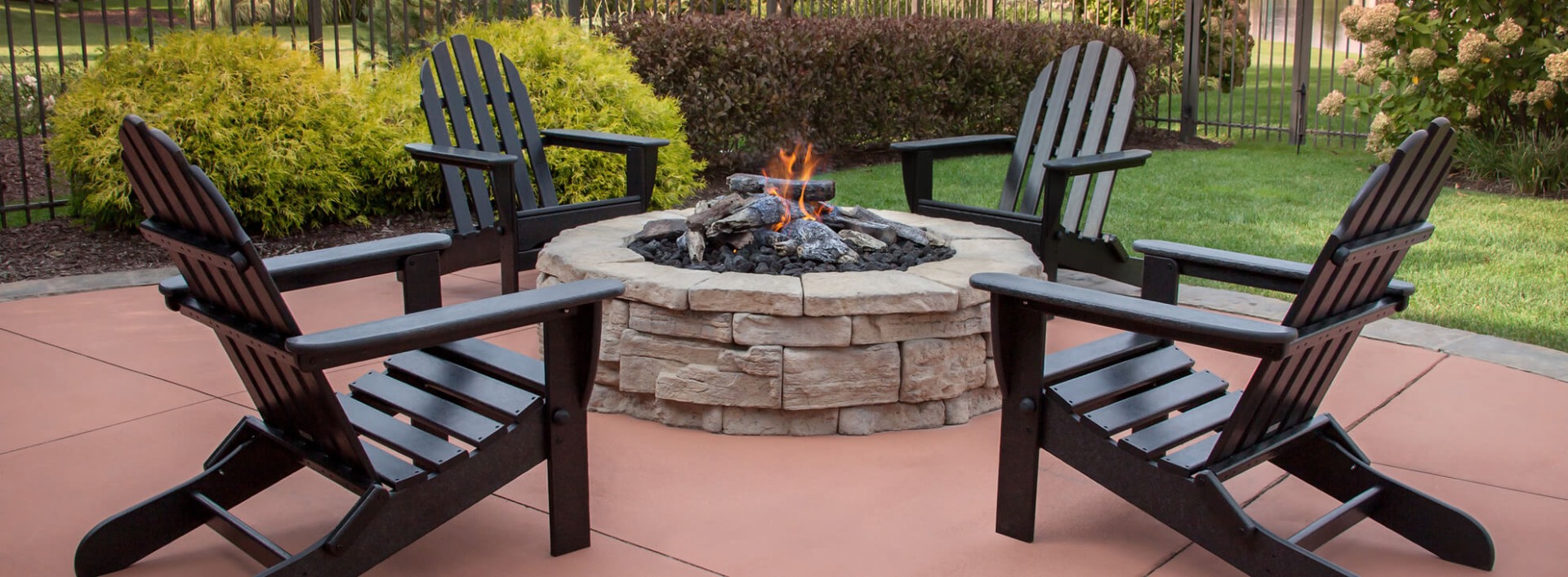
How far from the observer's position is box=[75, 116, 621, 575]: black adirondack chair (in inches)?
76.4

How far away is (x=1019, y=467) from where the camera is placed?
2.44m

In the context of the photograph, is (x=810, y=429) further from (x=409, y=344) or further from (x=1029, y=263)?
(x=409, y=344)

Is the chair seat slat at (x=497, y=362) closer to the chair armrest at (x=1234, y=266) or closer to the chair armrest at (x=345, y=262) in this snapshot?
the chair armrest at (x=345, y=262)

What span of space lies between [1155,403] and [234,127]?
14.7 feet

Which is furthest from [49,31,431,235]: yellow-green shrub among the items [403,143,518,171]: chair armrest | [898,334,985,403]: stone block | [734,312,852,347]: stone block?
[898,334,985,403]: stone block

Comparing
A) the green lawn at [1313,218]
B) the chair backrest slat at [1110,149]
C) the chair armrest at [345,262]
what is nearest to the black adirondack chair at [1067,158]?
the chair backrest slat at [1110,149]

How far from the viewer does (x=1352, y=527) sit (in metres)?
2.50

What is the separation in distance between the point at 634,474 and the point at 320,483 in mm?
734

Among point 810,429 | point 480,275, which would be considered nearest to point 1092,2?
point 480,275

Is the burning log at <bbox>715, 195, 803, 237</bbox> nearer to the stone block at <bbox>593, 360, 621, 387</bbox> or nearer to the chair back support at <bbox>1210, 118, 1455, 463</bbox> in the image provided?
the stone block at <bbox>593, 360, 621, 387</bbox>

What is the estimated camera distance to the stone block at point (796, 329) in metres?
3.00

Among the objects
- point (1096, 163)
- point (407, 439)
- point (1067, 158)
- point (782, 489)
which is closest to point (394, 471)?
point (407, 439)

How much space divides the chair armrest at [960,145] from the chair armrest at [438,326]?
246 cm

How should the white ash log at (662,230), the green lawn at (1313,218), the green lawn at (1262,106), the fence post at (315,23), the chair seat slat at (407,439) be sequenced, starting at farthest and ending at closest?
the green lawn at (1262,106) < the fence post at (315,23) < the green lawn at (1313,218) < the white ash log at (662,230) < the chair seat slat at (407,439)
